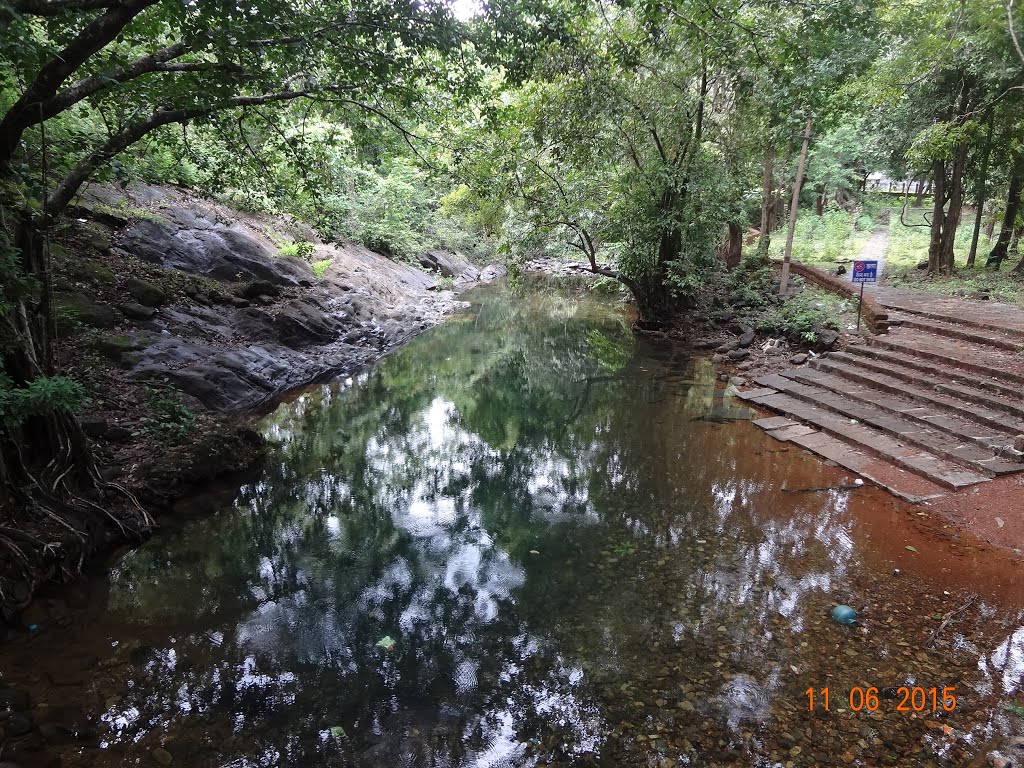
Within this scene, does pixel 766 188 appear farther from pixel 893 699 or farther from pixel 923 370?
pixel 893 699

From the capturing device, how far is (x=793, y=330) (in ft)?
44.4

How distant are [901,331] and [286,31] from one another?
12287mm

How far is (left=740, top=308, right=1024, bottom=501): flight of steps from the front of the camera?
23.9 ft

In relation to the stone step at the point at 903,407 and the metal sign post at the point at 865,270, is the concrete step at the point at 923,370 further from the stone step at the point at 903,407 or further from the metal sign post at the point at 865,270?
the metal sign post at the point at 865,270

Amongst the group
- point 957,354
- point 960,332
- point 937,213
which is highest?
point 937,213

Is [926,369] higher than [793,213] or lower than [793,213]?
lower

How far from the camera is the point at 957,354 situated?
9.55 m

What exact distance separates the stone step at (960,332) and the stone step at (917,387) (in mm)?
1431

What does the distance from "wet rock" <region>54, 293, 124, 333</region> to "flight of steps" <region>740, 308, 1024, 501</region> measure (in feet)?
37.9

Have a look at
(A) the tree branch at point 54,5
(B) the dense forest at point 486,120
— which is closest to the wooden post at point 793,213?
(B) the dense forest at point 486,120

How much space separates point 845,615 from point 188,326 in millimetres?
11908

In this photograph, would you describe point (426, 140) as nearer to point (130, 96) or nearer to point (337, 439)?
point (130, 96)

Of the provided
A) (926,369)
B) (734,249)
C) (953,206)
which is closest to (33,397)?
(926,369)

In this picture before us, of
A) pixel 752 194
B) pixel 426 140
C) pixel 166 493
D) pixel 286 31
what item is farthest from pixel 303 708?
pixel 752 194
